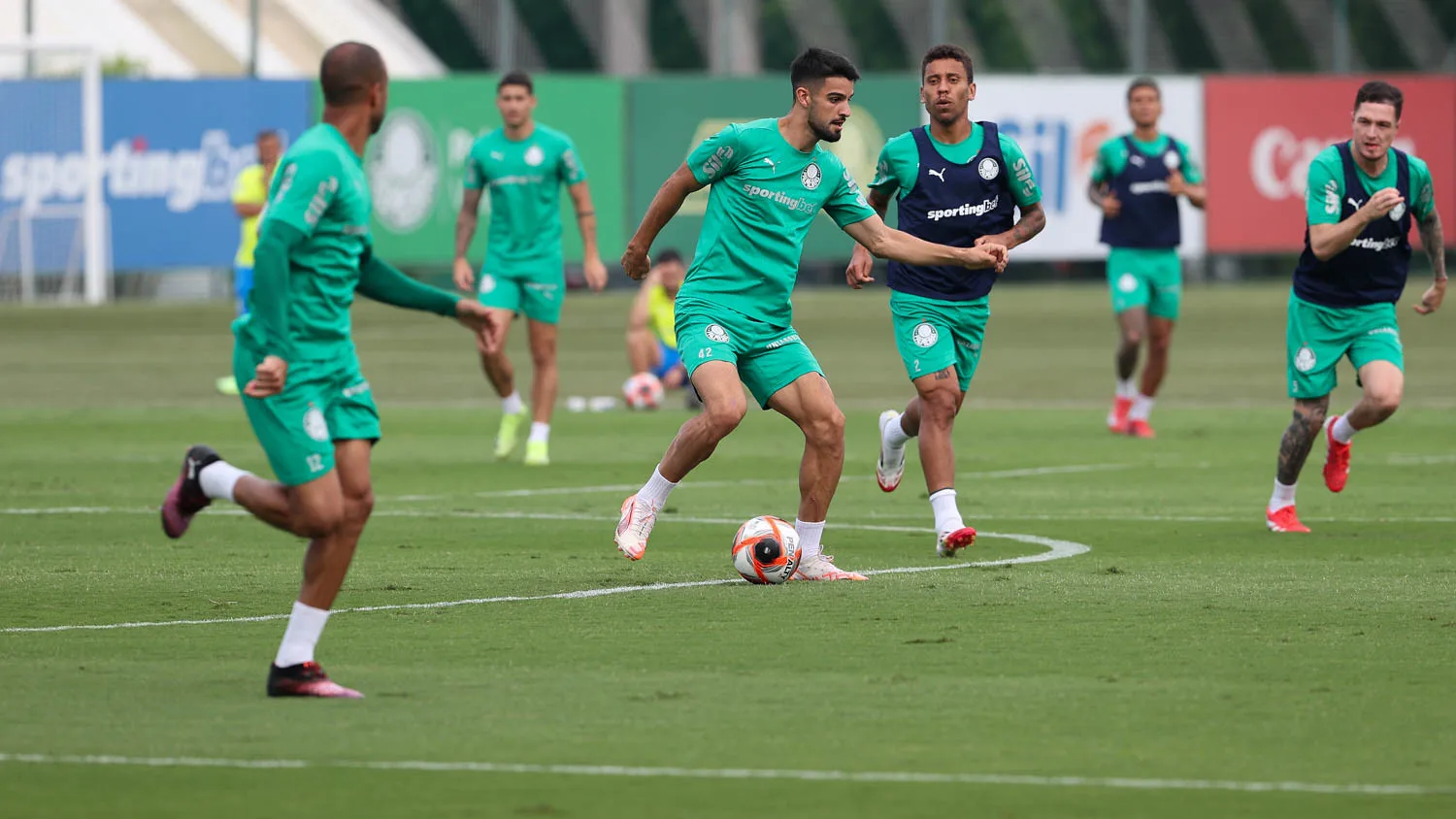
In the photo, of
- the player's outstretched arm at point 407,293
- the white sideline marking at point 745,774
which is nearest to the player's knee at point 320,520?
the player's outstretched arm at point 407,293

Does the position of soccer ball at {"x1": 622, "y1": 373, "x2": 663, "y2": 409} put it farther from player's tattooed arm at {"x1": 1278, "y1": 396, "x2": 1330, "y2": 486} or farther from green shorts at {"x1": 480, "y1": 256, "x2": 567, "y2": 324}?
player's tattooed arm at {"x1": 1278, "y1": 396, "x2": 1330, "y2": 486}

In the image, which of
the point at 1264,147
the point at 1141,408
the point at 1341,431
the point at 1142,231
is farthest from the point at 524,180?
the point at 1264,147

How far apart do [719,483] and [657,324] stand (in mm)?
8075

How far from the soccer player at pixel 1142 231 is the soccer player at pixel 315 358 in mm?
12184

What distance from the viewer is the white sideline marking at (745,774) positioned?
244 inches

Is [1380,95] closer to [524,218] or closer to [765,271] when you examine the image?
[765,271]

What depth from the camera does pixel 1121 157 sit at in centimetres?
1975

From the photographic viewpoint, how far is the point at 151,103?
128 feet

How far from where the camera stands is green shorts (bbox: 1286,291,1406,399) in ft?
40.7

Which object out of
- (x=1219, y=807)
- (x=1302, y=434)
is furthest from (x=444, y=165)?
(x=1219, y=807)

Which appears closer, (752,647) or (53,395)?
(752,647)

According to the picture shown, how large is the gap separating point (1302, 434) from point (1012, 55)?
4274 cm

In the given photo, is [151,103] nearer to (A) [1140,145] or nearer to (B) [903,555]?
(A) [1140,145]

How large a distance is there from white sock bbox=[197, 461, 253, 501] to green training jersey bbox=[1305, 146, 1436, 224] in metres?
6.33
